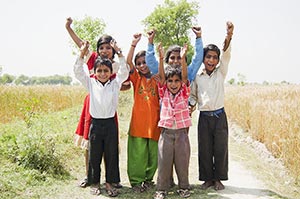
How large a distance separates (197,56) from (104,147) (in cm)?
171

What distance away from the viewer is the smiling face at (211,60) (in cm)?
465

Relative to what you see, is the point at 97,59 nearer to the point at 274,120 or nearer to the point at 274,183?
the point at 274,183

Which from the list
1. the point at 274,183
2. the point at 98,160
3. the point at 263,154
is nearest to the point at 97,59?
the point at 98,160

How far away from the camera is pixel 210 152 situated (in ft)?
15.6

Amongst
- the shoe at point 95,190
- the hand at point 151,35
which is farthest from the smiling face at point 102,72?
the shoe at point 95,190

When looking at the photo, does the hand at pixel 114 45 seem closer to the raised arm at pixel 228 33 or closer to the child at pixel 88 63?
the child at pixel 88 63

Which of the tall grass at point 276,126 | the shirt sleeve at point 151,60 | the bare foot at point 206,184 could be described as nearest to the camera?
the shirt sleeve at point 151,60

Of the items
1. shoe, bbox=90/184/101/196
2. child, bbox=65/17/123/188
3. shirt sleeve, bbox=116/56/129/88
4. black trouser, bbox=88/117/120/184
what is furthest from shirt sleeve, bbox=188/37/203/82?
→ shoe, bbox=90/184/101/196

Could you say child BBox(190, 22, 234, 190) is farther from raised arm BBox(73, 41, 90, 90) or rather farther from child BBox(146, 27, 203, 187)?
raised arm BBox(73, 41, 90, 90)

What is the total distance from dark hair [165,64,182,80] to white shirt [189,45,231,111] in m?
0.46

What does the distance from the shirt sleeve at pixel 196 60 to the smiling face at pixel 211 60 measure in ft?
0.42

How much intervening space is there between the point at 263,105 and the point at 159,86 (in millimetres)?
5480

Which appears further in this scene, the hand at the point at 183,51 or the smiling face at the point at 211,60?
the smiling face at the point at 211,60

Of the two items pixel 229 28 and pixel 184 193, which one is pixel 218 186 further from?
pixel 229 28
